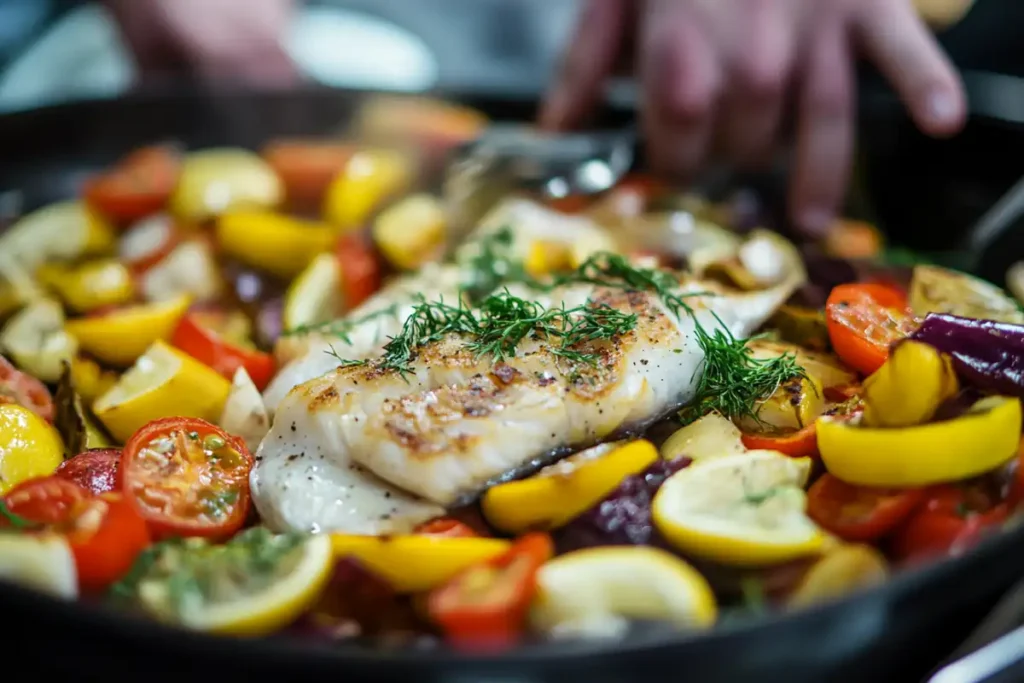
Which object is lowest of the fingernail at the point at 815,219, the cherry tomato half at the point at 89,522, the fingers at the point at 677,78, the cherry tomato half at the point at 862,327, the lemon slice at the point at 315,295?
the lemon slice at the point at 315,295

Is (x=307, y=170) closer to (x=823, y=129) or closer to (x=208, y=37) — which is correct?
(x=208, y=37)

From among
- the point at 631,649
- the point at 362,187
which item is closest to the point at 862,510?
the point at 631,649

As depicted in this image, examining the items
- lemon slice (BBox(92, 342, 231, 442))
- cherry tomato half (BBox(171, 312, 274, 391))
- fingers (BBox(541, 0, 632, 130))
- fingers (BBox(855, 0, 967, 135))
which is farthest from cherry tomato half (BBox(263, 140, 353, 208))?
fingers (BBox(855, 0, 967, 135))

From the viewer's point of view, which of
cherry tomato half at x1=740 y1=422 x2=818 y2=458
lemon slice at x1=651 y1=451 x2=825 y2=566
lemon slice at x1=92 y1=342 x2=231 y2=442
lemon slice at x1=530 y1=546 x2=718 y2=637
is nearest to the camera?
lemon slice at x1=530 y1=546 x2=718 y2=637

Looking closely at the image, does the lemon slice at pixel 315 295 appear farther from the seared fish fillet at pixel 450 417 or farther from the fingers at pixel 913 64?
the fingers at pixel 913 64

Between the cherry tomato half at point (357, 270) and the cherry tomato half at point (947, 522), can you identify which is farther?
the cherry tomato half at point (357, 270)

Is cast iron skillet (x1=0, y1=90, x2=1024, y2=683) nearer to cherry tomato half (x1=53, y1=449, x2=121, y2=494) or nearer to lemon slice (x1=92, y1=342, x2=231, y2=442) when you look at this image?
cherry tomato half (x1=53, y1=449, x2=121, y2=494)

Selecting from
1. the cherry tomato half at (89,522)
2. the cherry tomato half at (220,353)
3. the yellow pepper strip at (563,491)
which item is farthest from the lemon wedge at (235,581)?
the cherry tomato half at (220,353)
